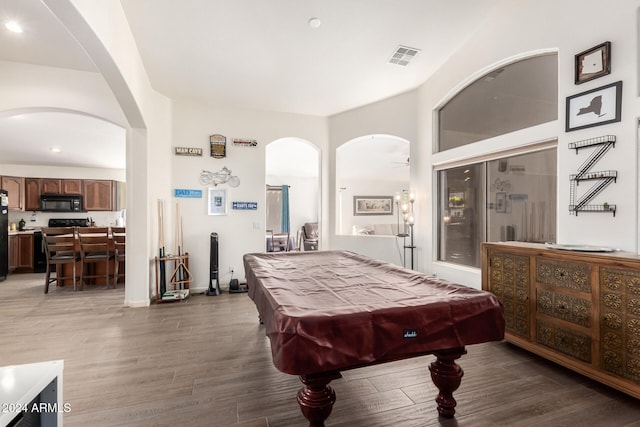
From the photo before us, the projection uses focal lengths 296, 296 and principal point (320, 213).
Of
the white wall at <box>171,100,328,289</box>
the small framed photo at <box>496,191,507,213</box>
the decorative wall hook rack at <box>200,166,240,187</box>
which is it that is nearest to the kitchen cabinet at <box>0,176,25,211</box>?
the white wall at <box>171,100,328,289</box>

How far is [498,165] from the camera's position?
3660 millimetres

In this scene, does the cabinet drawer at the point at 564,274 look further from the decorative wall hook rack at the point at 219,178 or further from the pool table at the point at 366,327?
the decorative wall hook rack at the point at 219,178

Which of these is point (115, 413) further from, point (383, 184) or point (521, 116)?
point (383, 184)

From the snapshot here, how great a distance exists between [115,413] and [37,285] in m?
5.11

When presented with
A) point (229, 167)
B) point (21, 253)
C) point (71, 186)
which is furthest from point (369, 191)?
point (21, 253)

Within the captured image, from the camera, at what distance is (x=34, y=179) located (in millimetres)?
6871

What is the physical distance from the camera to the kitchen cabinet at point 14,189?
6.53 metres

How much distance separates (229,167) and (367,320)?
4.27 metres

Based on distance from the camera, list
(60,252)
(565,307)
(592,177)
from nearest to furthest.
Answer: (565,307) < (592,177) < (60,252)

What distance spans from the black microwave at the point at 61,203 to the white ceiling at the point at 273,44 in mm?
4030

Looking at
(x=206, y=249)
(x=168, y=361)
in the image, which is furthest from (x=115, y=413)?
(x=206, y=249)

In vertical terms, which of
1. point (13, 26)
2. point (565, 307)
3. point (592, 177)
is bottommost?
point (565, 307)

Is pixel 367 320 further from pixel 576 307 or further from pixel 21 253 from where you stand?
pixel 21 253

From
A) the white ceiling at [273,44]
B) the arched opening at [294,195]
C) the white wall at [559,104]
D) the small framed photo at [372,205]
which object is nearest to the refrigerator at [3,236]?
the white ceiling at [273,44]
